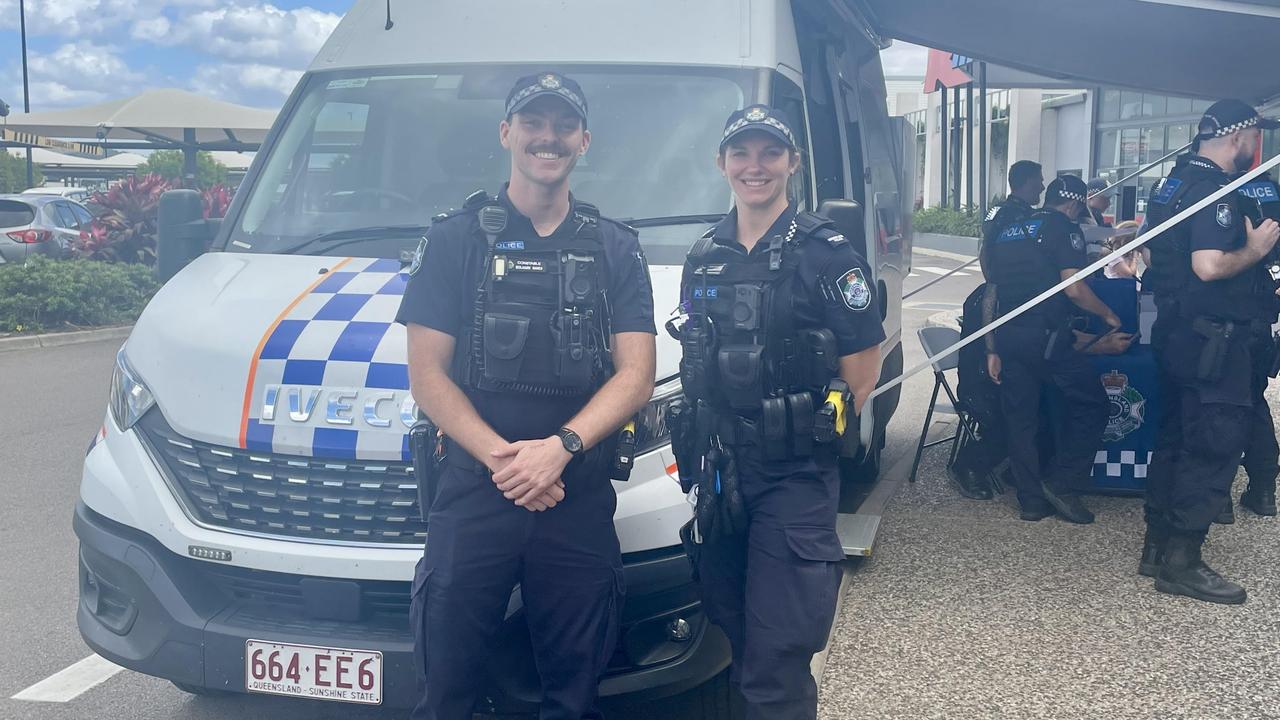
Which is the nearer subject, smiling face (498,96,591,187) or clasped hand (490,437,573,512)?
clasped hand (490,437,573,512)

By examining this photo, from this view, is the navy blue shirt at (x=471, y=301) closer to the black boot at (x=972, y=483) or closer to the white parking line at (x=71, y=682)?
the white parking line at (x=71, y=682)

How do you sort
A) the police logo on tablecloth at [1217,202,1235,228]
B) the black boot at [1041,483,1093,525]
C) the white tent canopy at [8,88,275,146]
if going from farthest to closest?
the white tent canopy at [8,88,275,146] → the black boot at [1041,483,1093,525] → the police logo on tablecloth at [1217,202,1235,228]

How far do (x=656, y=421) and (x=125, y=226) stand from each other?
1583 cm

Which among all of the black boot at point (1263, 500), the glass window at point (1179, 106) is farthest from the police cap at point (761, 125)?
the glass window at point (1179, 106)

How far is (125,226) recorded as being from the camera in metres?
17.1

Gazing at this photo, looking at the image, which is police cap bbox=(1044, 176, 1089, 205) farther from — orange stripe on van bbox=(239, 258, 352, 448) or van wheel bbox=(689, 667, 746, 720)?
orange stripe on van bbox=(239, 258, 352, 448)

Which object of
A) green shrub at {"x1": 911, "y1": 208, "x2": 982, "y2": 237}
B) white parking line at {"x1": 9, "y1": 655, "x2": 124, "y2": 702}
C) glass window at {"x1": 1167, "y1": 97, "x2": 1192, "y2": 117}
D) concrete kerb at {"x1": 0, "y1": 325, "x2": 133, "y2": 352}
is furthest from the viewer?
green shrub at {"x1": 911, "y1": 208, "x2": 982, "y2": 237}

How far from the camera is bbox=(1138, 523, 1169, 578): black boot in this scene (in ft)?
16.0

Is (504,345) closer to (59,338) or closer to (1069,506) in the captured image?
(1069,506)

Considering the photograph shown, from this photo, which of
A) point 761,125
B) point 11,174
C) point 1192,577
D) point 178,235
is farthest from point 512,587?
point 11,174

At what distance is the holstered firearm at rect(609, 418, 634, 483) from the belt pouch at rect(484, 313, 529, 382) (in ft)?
1.01

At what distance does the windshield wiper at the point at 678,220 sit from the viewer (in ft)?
12.9

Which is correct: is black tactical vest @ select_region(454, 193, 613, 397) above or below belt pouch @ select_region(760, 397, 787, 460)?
above

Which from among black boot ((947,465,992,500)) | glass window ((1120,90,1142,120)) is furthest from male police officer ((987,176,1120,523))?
glass window ((1120,90,1142,120))
